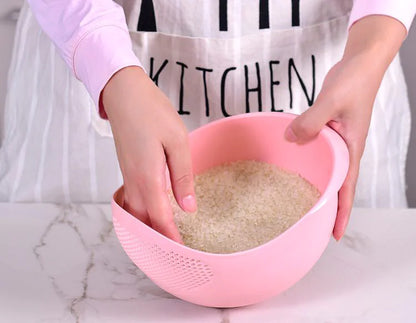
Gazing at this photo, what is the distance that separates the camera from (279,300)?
2.28 ft

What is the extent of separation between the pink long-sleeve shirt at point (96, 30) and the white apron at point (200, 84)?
0.40ft

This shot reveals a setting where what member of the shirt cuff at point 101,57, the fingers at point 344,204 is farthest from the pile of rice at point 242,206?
the shirt cuff at point 101,57

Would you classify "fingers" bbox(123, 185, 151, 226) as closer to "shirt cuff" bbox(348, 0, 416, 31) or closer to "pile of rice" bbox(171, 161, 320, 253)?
"pile of rice" bbox(171, 161, 320, 253)

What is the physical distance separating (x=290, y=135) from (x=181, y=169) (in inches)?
5.1

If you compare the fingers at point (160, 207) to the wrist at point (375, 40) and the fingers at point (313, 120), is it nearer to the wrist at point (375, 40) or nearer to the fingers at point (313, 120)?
the fingers at point (313, 120)

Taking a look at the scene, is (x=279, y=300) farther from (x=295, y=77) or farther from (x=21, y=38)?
(x=21, y=38)

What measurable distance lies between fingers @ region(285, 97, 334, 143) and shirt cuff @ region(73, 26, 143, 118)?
0.55ft

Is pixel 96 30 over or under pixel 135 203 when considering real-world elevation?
over

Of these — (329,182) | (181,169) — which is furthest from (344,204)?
(181,169)

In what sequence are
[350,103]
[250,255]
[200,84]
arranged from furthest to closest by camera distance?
1. [200,84]
2. [350,103]
3. [250,255]

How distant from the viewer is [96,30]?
0.74 meters

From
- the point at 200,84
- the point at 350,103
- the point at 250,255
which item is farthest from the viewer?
the point at 200,84

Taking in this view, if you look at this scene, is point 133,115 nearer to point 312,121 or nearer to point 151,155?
point 151,155

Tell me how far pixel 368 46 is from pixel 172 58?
276 millimetres
